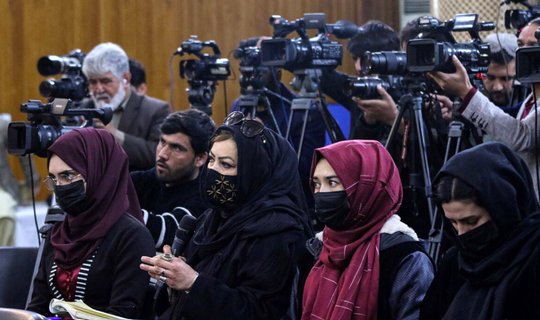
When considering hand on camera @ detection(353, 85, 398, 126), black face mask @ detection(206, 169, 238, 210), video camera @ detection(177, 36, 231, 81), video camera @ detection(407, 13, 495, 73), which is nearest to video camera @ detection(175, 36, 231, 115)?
video camera @ detection(177, 36, 231, 81)

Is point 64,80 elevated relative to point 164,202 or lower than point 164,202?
elevated

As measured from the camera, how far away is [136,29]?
26.9 ft

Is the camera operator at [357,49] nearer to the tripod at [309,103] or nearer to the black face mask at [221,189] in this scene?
the tripod at [309,103]

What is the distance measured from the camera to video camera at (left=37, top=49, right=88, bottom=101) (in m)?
5.39

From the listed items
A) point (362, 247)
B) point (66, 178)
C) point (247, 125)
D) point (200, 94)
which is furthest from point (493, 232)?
point (200, 94)

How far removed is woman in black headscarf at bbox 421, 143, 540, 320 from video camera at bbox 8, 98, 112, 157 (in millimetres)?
1706

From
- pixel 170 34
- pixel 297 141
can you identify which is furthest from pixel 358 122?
pixel 170 34

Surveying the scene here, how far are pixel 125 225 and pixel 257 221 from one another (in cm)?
51

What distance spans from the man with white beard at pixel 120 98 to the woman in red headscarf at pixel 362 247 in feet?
7.91

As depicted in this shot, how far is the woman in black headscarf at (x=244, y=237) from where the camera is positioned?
10.8ft

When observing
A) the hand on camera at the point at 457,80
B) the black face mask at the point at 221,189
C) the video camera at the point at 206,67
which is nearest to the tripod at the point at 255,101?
the video camera at the point at 206,67

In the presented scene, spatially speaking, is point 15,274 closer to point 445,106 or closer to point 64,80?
point 64,80

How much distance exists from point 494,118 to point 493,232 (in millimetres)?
1087

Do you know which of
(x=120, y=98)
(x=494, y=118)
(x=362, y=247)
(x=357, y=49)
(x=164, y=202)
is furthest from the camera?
(x=120, y=98)
